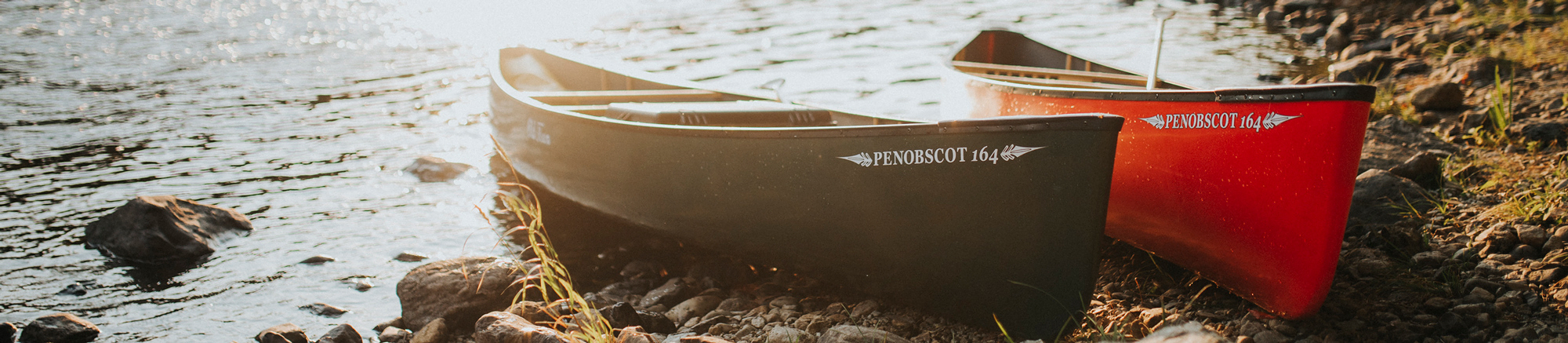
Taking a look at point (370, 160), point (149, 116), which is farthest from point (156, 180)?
point (149, 116)

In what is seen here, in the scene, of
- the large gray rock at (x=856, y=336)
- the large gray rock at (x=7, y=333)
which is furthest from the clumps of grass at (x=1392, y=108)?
the large gray rock at (x=7, y=333)

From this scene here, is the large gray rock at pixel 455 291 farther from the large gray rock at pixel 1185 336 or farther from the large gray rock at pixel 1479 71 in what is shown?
the large gray rock at pixel 1479 71

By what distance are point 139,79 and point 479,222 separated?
9.02 meters

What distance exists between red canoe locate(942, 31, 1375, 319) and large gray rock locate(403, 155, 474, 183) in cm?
536

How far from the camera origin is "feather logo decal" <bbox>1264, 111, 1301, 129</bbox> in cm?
418

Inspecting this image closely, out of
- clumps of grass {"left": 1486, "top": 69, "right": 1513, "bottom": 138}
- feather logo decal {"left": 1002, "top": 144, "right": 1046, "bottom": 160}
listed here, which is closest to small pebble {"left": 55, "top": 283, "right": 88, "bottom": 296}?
feather logo decal {"left": 1002, "top": 144, "right": 1046, "bottom": 160}

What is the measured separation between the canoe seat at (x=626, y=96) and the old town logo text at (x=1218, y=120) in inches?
143

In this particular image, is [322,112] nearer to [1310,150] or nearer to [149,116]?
[149,116]

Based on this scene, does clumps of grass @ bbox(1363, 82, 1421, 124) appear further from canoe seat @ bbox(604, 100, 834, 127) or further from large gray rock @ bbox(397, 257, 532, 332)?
large gray rock @ bbox(397, 257, 532, 332)

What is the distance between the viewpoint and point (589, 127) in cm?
591

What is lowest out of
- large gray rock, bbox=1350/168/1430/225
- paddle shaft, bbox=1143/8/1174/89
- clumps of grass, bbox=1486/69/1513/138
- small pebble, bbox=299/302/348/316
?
small pebble, bbox=299/302/348/316

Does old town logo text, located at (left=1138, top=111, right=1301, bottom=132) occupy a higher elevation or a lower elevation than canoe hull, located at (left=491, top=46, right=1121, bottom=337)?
higher

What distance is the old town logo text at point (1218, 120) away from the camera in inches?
167

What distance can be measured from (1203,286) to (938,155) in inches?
69.7
